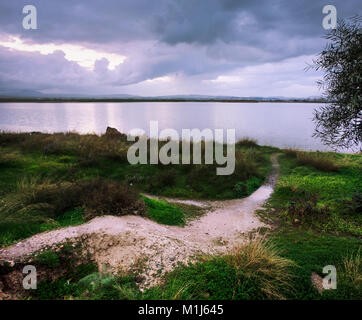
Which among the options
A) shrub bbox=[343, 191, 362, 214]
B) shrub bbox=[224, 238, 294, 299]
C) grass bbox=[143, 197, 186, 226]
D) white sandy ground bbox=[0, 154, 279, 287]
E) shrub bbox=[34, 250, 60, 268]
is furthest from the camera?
shrub bbox=[343, 191, 362, 214]

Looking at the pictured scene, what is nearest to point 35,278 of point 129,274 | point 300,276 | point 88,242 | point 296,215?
point 88,242

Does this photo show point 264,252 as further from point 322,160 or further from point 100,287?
point 322,160

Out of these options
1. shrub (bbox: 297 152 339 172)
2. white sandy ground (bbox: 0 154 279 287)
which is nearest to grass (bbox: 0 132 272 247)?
white sandy ground (bbox: 0 154 279 287)

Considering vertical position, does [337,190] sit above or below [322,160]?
below

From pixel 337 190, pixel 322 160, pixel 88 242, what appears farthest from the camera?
pixel 322 160

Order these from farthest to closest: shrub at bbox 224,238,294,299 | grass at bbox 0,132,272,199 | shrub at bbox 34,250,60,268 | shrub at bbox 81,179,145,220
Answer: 1. grass at bbox 0,132,272,199
2. shrub at bbox 81,179,145,220
3. shrub at bbox 34,250,60,268
4. shrub at bbox 224,238,294,299

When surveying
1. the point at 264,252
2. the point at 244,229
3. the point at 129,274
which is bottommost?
the point at 244,229

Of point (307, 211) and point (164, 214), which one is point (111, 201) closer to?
point (164, 214)

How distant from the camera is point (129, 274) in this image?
4816mm

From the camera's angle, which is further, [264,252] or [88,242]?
[88,242]

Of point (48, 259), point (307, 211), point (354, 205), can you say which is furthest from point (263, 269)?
point (354, 205)

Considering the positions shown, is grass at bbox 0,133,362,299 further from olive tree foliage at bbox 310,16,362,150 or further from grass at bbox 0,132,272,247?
olive tree foliage at bbox 310,16,362,150
